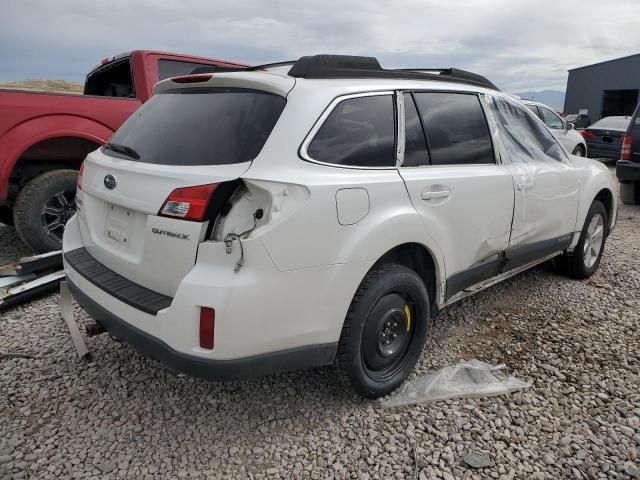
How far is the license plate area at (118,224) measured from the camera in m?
2.35

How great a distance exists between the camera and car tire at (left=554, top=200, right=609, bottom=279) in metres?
4.39

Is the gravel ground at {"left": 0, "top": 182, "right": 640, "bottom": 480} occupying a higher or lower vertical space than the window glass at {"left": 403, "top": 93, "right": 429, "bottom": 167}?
lower

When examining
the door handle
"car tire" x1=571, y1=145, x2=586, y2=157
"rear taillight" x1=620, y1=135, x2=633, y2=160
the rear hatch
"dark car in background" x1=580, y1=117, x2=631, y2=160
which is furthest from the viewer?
"dark car in background" x1=580, y1=117, x2=631, y2=160

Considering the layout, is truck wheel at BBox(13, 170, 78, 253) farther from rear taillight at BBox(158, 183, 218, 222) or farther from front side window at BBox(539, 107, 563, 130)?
front side window at BBox(539, 107, 563, 130)

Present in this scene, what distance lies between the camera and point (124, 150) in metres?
2.59

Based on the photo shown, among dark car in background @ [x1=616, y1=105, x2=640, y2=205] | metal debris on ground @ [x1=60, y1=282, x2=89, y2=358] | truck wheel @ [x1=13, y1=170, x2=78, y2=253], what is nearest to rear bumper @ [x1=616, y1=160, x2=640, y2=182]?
dark car in background @ [x1=616, y1=105, x2=640, y2=205]

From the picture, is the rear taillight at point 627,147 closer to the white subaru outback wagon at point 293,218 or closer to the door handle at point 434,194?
the white subaru outback wagon at point 293,218

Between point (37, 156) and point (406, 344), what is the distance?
3658 mm

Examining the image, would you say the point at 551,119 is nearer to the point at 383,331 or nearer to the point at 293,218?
the point at 383,331

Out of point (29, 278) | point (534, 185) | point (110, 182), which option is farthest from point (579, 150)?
point (110, 182)

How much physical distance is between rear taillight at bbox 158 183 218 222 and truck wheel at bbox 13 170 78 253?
2.85 metres

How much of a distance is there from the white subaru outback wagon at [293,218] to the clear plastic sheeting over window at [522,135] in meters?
0.19

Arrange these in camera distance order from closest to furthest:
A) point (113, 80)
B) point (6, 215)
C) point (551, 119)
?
1. point (6, 215)
2. point (113, 80)
3. point (551, 119)

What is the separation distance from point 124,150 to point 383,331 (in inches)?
66.1
